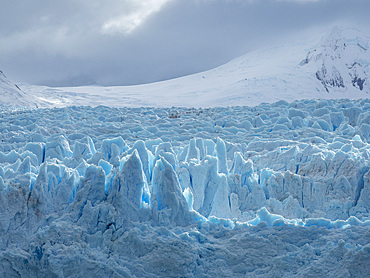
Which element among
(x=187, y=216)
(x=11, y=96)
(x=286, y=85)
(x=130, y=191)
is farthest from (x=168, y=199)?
(x=286, y=85)

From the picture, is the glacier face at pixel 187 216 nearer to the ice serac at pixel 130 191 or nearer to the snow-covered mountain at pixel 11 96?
the ice serac at pixel 130 191

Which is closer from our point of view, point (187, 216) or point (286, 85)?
point (187, 216)

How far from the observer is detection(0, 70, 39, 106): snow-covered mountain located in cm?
2218

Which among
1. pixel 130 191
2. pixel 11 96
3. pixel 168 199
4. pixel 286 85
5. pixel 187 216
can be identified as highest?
pixel 11 96

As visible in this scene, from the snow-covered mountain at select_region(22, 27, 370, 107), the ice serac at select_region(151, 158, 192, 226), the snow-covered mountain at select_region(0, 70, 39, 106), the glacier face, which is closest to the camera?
the glacier face

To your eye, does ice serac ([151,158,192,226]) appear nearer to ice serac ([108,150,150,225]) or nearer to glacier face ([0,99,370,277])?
glacier face ([0,99,370,277])

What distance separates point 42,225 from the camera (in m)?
5.34

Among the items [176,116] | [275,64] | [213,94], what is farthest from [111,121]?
[275,64]

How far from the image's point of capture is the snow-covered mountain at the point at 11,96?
22.2m

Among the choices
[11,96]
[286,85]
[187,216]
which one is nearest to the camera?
[187,216]

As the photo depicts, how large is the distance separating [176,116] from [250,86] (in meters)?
19.2

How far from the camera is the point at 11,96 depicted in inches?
901

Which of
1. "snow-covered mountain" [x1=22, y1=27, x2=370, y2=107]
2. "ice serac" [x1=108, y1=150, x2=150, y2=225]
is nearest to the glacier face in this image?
"ice serac" [x1=108, y1=150, x2=150, y2=225]

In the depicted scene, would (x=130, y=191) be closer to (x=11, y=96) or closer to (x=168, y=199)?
(x=168, y=199)
